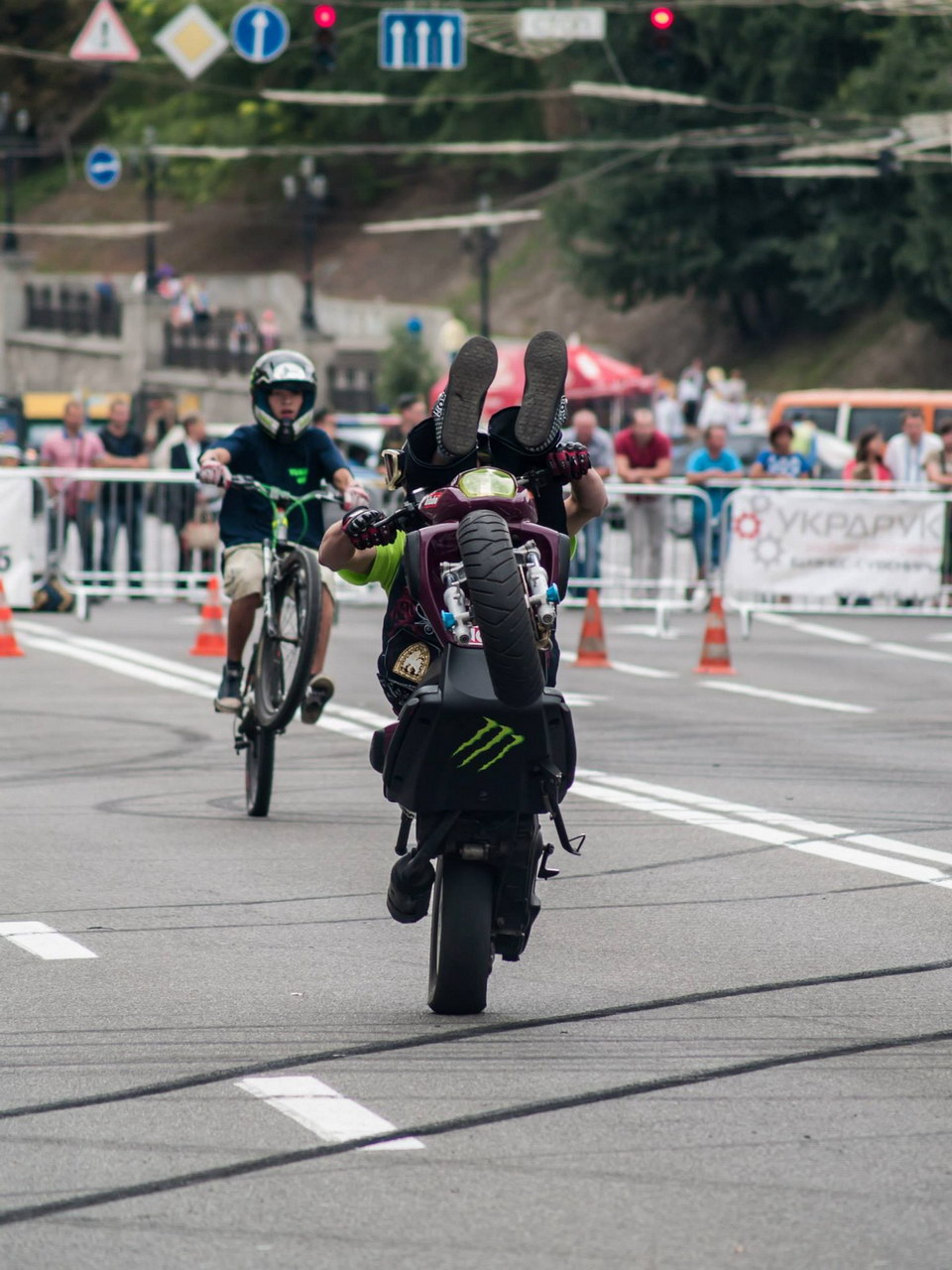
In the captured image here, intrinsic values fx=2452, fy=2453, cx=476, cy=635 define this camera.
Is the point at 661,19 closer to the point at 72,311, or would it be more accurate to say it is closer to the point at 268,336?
the point at 268,336

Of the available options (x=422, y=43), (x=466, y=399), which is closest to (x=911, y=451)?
(x=422, y=43)

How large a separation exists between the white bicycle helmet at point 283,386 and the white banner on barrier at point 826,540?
30.4ft

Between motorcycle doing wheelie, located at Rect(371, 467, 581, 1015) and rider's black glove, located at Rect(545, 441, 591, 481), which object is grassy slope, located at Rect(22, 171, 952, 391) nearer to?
rider's black glove, located at Rect(545, 441, 591, 481)

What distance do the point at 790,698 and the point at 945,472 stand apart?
7589mm

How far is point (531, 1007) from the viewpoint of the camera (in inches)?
261

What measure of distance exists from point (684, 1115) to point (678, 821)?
4837 millimetres

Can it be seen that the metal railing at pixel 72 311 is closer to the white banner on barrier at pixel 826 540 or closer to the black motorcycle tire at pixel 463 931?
the white banner on barrier at pixel 826 540

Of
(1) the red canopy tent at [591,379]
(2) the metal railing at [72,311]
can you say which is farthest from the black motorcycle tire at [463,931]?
(2) the metal railing at [72,311]

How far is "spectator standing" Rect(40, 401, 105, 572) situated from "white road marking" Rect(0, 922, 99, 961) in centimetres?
1268

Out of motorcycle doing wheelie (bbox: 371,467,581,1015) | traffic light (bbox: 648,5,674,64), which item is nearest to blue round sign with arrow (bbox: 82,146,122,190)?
traffic light (bbox: 648,5,674,64)

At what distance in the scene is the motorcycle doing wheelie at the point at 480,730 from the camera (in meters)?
6.21

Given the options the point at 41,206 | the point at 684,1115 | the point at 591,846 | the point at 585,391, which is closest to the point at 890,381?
the point at 585,391

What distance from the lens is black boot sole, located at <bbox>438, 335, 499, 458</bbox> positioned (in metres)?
6.63

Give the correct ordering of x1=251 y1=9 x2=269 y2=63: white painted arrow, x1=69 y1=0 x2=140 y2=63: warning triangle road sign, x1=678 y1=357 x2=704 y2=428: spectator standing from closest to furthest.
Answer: x1=69 y1=0 x2=140 y2=63: warning triangle road sign, x1=251 y1=9 x2=269 y2=63: white painted arrow, x1=678 y1=357 x2=704 y2=428: spectator standing
